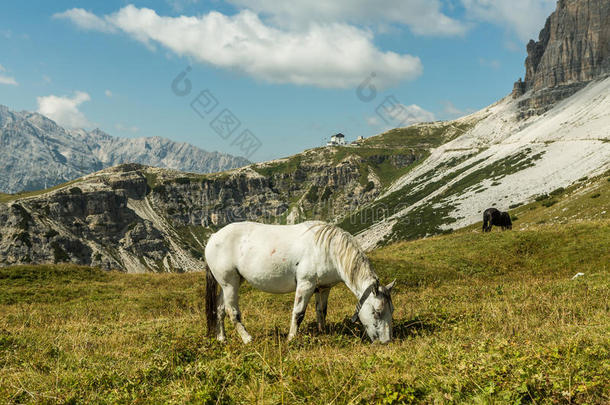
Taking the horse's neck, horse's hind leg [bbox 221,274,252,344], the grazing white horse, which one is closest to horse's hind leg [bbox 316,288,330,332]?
the grazing white horse

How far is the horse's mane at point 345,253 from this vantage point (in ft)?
33.2

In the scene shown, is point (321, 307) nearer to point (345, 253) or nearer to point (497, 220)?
point (345, 253)

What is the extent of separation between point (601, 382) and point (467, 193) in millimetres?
115280

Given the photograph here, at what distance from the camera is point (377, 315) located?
30.8 ft

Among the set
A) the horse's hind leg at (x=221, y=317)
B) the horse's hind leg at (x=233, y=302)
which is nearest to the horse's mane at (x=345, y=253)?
the horse's hind leg at (x=233, y=302)

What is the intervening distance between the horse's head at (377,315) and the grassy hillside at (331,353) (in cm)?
43

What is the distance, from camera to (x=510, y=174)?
106688 millimetres

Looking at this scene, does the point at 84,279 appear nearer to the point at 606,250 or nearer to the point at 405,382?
the point at 405,382

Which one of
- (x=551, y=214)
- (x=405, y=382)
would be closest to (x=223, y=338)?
(x=405, y=382)

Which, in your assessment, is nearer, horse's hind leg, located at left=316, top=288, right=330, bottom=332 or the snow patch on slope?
horse's hind leg, located at left=316, top=288, right=330, bottom=332

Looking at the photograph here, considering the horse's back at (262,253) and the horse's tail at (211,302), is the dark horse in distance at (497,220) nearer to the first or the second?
the horse's back at (262,253)

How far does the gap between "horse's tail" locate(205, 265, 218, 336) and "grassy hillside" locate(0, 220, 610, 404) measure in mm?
562

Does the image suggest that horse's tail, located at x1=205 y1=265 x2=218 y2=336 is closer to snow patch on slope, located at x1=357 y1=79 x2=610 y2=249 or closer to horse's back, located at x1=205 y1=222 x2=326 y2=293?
horse's back, located at x1=205 y1=222 x2=326 y2=293

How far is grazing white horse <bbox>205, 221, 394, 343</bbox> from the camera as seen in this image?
964cm
